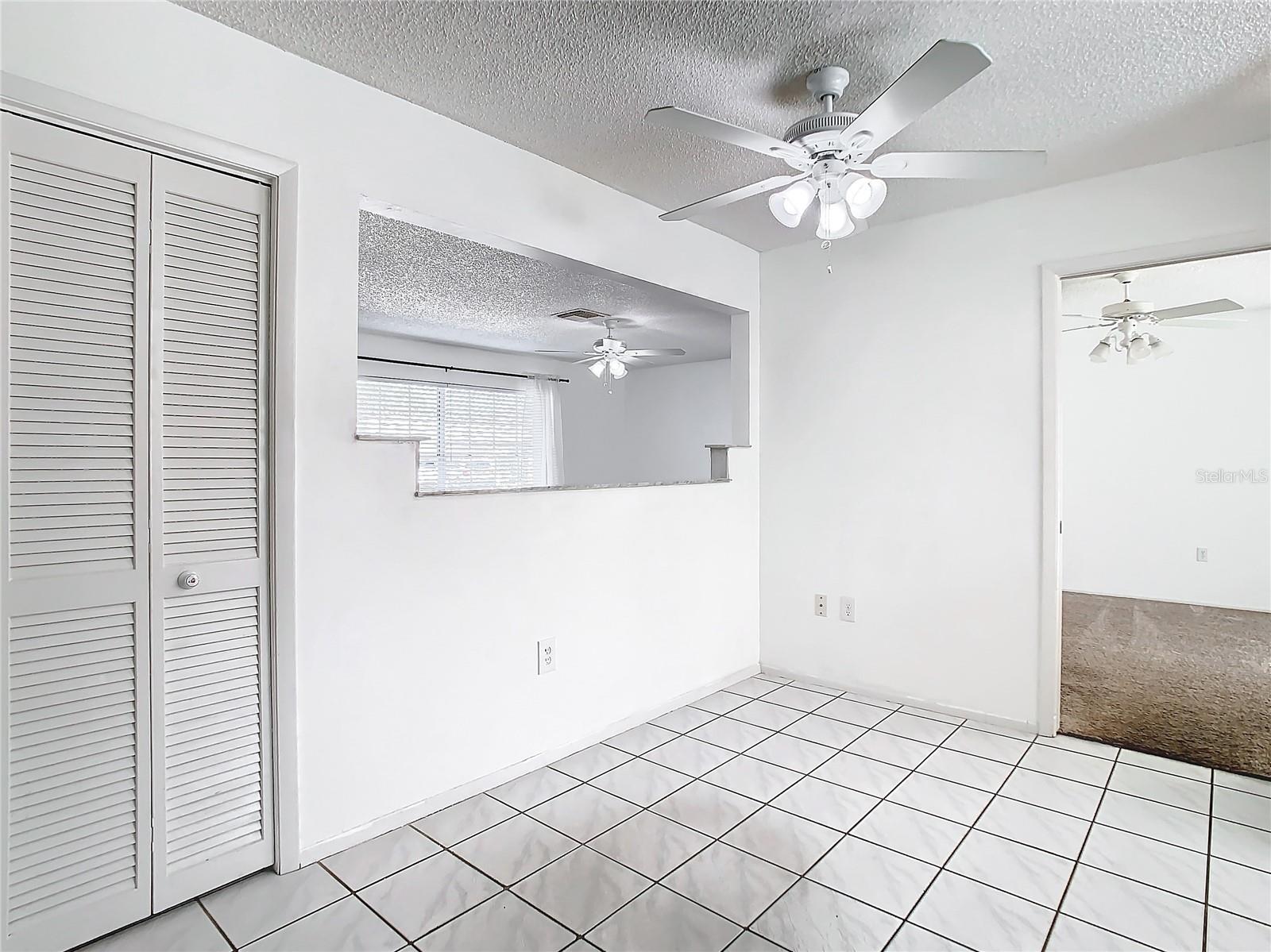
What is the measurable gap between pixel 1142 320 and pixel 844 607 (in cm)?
249

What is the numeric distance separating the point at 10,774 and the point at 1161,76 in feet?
11.2

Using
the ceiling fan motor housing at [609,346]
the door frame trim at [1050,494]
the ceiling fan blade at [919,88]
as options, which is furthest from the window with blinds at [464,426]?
the ceiling fan blade at [919,88]

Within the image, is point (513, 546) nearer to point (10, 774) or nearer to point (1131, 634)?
point (10, 774)

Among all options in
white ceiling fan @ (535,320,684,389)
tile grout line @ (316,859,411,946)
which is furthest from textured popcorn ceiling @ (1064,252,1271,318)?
tile grout line @ (316,859,411,946)

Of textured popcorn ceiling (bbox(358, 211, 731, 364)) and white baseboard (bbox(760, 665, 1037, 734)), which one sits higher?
textured popcorn ceiling (bbox(358, 211, 731, 364))

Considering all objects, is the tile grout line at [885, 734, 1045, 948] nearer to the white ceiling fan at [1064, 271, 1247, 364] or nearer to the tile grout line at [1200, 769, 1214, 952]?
the tile grout line at [1200, 769, 1214, 952]

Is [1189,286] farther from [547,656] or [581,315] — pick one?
[547,656]

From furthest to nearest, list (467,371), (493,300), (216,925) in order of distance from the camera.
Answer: (467,371), (493,300), (216,925)

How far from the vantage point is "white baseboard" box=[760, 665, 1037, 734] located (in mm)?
2975

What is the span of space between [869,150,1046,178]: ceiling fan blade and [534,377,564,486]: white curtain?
5.16 m

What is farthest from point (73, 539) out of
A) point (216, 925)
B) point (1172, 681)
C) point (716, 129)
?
point (1172, 681)

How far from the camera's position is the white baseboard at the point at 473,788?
203cm

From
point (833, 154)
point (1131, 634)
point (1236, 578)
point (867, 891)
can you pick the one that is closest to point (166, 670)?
point (867, 891)
